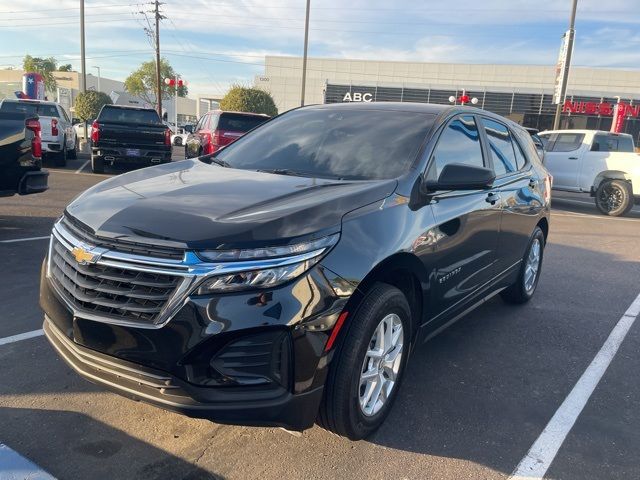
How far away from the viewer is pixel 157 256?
7.57 ft

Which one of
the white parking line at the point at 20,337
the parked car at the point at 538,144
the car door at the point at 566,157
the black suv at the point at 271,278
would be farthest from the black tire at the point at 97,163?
the car door at the point at 566,157

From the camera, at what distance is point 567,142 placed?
13.7m

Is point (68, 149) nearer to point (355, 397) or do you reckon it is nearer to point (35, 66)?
point (355, 397)

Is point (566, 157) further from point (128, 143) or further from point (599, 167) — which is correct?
point (128, 143)

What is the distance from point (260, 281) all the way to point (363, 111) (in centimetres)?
222

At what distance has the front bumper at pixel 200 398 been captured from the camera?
2260 millimetres

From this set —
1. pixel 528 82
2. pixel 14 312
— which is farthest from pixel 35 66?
pixel 14 312

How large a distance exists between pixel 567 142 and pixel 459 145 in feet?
37.5

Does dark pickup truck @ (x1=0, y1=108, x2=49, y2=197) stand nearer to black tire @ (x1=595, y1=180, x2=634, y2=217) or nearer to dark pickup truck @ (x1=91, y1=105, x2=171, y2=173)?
dark pickup truck @ (x1=91, y1=105, x2=171, y2=173)

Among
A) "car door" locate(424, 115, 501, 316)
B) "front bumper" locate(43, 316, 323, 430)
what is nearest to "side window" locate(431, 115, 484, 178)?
"car door" locate(424, 115, 501, 316)

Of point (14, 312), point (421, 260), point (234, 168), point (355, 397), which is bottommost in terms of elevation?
point (14, 312)

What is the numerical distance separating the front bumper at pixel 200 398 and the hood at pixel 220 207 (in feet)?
1.93

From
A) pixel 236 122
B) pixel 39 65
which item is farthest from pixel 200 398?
pixel 39 65

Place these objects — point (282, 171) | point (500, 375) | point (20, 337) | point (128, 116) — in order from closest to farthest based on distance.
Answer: point (282, 171) → point (500, 375) → point (20, 337) → point (128, 116)
